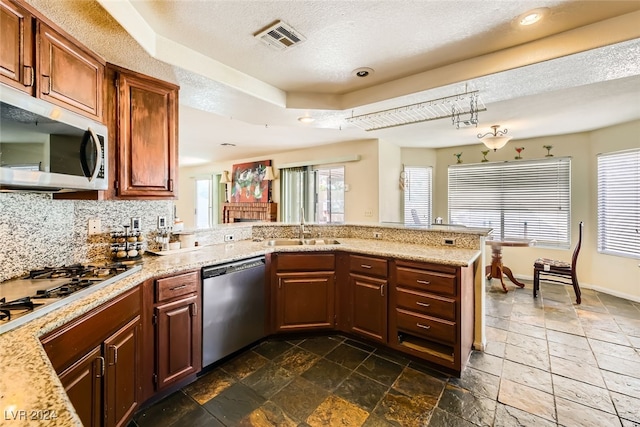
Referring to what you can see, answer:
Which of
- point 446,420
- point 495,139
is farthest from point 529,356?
point 495,139

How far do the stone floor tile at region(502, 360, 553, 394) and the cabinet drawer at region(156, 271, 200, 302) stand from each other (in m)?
2.49

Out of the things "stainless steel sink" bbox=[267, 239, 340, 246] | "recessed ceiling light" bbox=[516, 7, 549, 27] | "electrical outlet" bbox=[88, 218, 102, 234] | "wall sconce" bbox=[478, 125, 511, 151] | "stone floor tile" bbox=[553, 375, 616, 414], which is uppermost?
"recessed ceiling light" bbox=[516, 7, 549, 27]

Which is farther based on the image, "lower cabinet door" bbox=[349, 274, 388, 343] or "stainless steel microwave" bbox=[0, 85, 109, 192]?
"lower cabinet door" bbox=[349, 274, 388, 343]

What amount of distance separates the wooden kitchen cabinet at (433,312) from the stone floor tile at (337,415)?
773mm

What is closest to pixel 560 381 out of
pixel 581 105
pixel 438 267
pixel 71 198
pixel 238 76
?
pixel 438 267

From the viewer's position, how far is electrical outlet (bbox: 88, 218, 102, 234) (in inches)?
80.0

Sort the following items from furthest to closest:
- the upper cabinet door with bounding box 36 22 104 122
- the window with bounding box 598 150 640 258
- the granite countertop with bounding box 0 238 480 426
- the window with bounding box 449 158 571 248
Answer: the window with bounding box 449 158 571 248, the window with bounding box 598 150 640 258, the upper cabinet door with bounding box 36 22 104 122, the granite countertop with bounding box 0 238 480 426

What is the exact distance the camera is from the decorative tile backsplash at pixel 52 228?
60.6 inches

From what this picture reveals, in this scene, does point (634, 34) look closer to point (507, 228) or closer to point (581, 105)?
point (581, 105)

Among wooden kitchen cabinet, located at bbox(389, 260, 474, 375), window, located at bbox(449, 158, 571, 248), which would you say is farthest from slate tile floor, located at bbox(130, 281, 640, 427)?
window, located at bbox(449, 158, 571, 248)

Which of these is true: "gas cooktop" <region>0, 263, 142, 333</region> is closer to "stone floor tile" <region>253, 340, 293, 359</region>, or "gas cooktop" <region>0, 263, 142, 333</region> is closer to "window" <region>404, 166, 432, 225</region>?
"stone floor tile" <region>253, 340, 293, 359</region>

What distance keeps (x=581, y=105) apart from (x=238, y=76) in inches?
149

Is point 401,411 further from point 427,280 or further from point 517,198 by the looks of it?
point 517,198

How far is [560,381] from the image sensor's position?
207 cm
